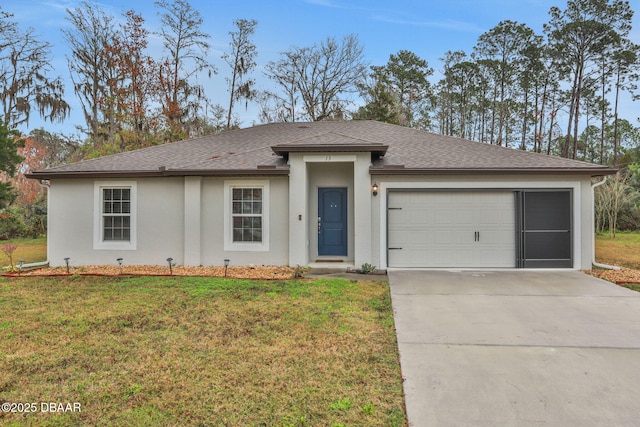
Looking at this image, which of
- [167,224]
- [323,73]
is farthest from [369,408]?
[323,73]

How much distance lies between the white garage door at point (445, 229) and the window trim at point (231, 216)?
10.1 ft

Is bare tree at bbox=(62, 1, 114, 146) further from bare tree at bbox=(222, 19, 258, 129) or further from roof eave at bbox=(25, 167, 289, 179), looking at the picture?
roof eave at bbox=(25, 167, 289, 179)

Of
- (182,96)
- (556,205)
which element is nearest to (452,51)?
(182,96)

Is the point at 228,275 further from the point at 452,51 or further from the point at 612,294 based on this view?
the point at 452,51

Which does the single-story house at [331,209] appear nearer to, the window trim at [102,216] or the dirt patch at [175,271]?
the window trim at [102,216]

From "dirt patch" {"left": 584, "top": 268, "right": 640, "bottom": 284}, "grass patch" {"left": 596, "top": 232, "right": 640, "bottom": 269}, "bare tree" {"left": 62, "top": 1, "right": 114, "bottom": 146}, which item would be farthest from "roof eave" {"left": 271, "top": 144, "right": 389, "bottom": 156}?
"bare tree" {"left": 62, "top": 1, "right": 114, "bottom": 146}

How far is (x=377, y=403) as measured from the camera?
105 inches

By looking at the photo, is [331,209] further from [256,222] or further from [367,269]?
[367,269]

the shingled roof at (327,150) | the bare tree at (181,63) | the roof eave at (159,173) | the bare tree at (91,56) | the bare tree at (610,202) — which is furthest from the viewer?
the bare tree at (181,63)

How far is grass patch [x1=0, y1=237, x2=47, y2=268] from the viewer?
9953 mm

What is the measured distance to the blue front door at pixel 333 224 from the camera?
9.35 meters

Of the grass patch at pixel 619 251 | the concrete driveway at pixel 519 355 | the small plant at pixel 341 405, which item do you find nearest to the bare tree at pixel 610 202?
the grass patch at pixel 619 251

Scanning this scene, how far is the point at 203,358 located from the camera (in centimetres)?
347

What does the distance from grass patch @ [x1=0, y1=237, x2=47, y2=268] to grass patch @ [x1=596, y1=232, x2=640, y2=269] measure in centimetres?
1632
